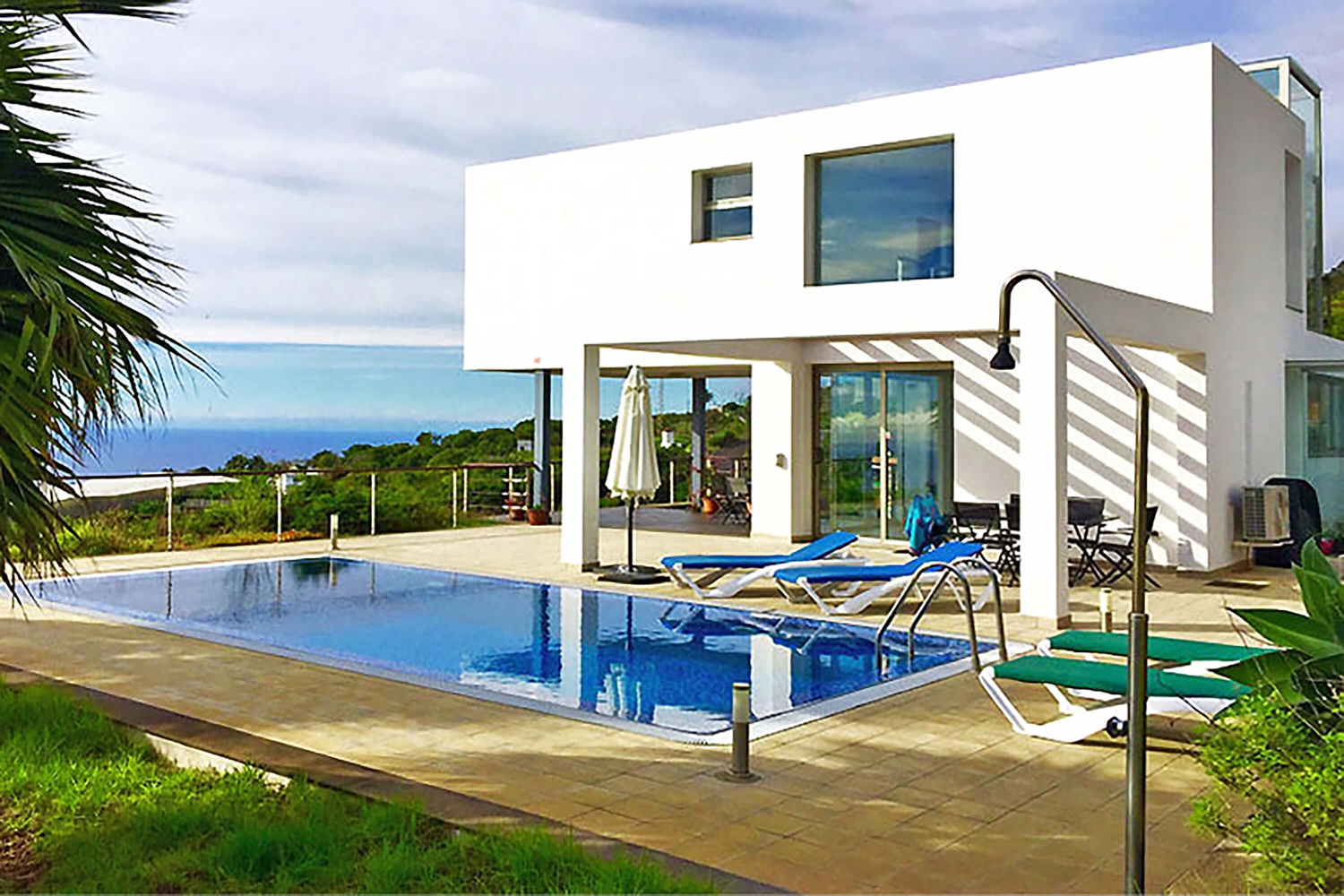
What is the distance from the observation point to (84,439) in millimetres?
5227

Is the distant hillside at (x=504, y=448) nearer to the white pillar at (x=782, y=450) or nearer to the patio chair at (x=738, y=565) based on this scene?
the white pillar at (x=782, y=450)

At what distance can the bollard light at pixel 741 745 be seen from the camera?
233 inches

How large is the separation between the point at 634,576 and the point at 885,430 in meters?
5.78

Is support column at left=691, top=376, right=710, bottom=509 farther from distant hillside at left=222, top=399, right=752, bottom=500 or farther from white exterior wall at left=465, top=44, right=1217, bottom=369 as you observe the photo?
white exterior wall at left=465, top=44, right=1217, bottom=369

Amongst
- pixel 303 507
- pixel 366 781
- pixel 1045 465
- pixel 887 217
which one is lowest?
pixel 366 781

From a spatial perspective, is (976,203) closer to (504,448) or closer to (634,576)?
(634,576)

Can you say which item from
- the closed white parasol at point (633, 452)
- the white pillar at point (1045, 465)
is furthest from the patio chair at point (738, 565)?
the white pillar at point (1045, 465)

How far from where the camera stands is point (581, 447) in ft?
46.1

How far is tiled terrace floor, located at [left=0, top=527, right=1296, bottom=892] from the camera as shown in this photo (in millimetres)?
4840

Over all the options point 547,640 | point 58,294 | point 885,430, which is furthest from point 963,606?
point 885,430

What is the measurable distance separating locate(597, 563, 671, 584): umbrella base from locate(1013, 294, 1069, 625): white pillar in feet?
13.8

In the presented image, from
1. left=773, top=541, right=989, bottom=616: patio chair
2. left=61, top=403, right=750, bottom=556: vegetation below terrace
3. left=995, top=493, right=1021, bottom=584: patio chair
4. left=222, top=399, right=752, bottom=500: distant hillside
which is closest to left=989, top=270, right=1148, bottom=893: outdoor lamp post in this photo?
left=773, top=541, right=989, bottom=616: patio chair

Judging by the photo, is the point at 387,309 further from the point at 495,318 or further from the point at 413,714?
the point at 413,714

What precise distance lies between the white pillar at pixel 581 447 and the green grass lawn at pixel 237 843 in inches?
331
